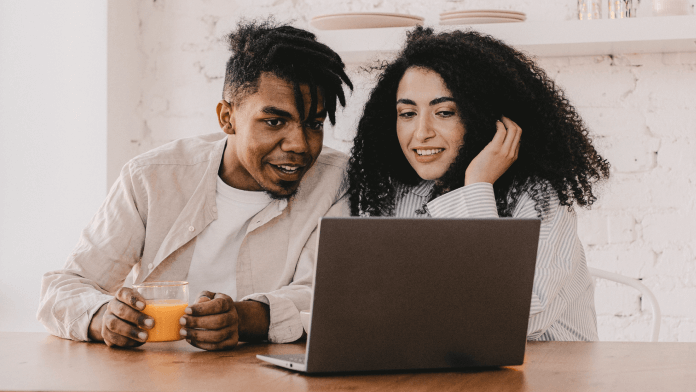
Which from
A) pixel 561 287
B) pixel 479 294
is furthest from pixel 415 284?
pixel 561 287

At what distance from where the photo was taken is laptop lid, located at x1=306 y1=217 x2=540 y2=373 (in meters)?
0.77

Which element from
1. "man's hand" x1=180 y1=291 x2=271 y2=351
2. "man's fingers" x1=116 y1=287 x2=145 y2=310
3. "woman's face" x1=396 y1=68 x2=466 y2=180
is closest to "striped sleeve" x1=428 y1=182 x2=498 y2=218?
"woman's face" x1=396 y1=68 x2=466 y2=180

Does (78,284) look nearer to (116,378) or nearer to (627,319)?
(116,378)

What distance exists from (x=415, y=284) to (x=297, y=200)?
774 mm

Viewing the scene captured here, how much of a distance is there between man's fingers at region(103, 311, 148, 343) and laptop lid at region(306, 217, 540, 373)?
34 centimetres

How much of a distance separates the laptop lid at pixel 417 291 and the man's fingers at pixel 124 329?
13.4 inches

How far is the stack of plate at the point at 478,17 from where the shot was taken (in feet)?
6.08

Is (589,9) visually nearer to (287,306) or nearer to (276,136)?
(276,136)

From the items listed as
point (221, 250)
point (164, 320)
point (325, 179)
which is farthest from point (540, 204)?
point (164, 320)

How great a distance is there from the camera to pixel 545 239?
4.41 feet

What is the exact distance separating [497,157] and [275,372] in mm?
790

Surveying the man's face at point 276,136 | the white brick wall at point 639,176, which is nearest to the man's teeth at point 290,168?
the man's face at point 276,136

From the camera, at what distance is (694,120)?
202 centimetres

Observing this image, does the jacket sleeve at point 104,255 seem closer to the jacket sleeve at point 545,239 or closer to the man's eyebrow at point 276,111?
the man's eyebrow at point 276,111
